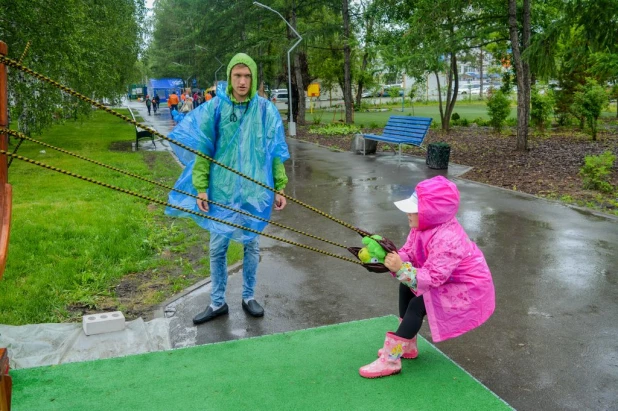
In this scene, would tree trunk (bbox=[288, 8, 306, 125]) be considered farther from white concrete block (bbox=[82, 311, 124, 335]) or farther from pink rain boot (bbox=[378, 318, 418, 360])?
pink rain boot (bbox=[378, 318, 418, 360])

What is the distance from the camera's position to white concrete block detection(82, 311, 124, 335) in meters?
4.06

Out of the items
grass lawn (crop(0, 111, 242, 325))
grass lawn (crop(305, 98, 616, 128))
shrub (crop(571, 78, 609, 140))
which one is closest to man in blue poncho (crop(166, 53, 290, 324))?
grass lawn (crop(0, 111, 242, 325))

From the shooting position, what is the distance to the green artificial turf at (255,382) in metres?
3.09

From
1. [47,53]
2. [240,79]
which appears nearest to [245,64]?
[240,79]

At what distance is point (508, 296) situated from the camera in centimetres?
489

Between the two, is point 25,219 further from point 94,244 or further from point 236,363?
point 236,363

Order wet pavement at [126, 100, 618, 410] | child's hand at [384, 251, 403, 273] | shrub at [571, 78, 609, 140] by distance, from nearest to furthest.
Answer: child's hand at [384, 251, 403, 273] → wet pavement at [126, 100, 618, 410] → shrub at [571, 78, 609, 140]

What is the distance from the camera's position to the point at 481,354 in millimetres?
3861

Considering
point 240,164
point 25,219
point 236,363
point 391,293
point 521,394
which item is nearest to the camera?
point 521,394

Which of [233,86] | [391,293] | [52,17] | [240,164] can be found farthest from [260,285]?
[52,17]

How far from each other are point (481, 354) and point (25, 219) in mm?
6084

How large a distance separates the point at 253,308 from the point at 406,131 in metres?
9.44

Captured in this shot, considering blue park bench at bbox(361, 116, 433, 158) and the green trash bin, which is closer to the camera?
the green trash bin

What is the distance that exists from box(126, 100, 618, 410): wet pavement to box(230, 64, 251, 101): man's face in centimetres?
178
